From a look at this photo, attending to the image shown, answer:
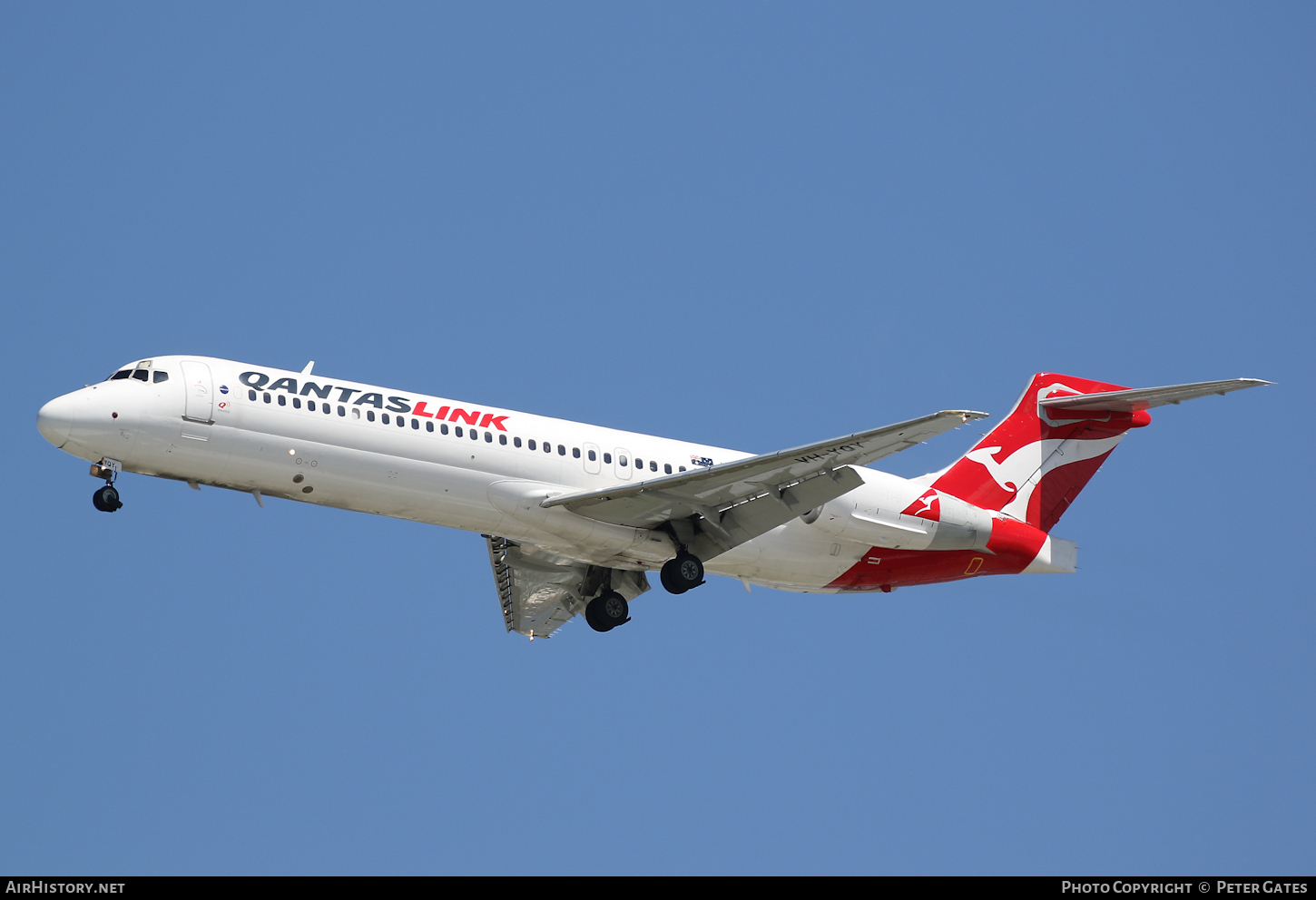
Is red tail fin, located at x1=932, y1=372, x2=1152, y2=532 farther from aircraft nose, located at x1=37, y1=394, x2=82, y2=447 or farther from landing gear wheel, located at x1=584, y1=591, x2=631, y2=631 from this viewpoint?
aircraft nose, located at x1=37, y1=394, x2=82, y2=447

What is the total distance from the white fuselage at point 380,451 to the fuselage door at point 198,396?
2 centimetres

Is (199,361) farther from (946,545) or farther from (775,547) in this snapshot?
(946,545)

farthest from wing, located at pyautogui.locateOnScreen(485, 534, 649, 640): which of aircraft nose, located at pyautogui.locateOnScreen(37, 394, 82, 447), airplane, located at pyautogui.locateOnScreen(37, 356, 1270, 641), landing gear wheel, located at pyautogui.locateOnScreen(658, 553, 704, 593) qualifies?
aircraft nose, located at pyautogui.locateOnScreen(37, 394, 82, 447)

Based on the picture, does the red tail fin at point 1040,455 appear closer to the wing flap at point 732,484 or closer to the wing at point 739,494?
the wing at point 739,494

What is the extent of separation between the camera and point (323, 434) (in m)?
23.1

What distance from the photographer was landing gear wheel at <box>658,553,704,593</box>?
83.0 feet

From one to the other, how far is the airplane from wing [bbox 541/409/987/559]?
0.13 ft

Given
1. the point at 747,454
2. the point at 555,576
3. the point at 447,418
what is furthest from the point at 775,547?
the point at 447,418

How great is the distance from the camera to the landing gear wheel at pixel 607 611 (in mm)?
28438

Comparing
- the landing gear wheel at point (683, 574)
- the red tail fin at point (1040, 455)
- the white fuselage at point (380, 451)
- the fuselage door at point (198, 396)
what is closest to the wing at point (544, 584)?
the white fuselage at point (380, 451)

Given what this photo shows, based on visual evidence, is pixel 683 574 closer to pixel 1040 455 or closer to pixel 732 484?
pixel 732 484

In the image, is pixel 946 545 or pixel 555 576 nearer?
pixel 946 545
